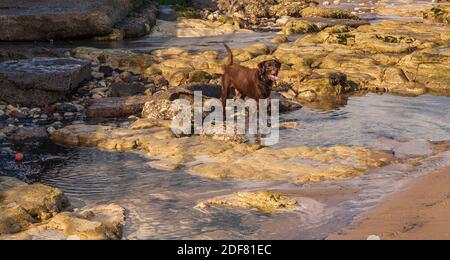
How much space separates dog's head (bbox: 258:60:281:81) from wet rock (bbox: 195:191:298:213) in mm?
4561

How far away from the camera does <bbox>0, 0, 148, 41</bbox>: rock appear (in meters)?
24.5

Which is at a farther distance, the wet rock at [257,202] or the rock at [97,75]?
the rock at [97,75]

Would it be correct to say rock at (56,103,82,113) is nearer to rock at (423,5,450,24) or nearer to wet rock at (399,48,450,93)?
wet rock at (399,48,450,93)

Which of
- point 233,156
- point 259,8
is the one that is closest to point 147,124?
point 233,156

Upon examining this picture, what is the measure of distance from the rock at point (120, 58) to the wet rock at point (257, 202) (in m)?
12.6

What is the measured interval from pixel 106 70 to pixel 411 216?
1383 centimetres

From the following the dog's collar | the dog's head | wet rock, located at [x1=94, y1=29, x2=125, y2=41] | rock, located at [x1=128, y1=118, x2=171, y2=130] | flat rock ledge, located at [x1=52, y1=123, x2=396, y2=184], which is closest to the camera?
flat rock ledge, located at [x1=52, y1=123, x2=396, y2=184]

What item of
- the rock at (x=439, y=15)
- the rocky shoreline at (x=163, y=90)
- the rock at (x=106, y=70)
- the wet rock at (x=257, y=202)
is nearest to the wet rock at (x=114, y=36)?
the rocky shoreline at (x=163, y=90)

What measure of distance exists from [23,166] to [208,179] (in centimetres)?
370

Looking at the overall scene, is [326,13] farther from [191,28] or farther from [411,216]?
[411,216]

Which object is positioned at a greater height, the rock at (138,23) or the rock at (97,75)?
the rock at (138,23)

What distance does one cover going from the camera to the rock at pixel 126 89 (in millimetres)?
16469

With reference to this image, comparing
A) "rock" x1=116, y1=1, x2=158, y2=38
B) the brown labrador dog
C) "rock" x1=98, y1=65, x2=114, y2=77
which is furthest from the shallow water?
"rock" x1=116, y1=1, x2=158, y2=38

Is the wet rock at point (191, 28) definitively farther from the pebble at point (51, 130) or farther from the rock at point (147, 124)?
the rock at point (147, 124)
